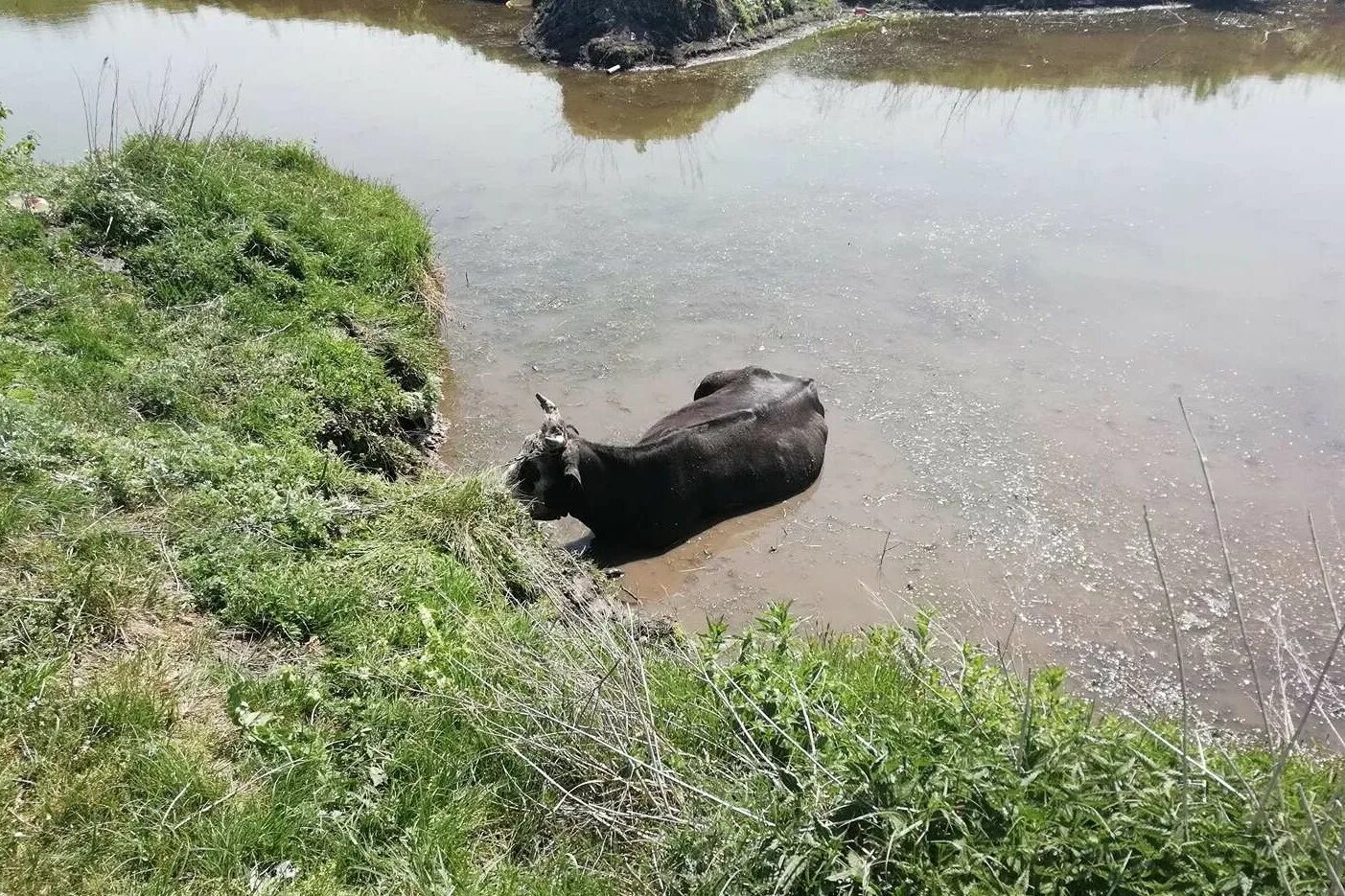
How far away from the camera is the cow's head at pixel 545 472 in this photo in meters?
7.09

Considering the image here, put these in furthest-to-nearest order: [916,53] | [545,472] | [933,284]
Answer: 1. [916,53]
2. [933,284]
3. [545,472]

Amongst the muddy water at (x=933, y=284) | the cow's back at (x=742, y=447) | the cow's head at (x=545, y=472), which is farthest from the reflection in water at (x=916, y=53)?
the cow's head at (x=545, y=472)

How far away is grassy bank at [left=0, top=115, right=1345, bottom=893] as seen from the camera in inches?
114

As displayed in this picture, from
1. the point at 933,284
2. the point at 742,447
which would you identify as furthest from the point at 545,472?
the point at 933,284

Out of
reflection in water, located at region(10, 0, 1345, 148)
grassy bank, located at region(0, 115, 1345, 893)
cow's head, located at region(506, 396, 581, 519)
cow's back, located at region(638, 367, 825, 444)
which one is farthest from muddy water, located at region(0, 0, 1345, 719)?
cow's head, located at region(506, 396, 581, 519)

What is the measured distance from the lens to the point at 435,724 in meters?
4.15

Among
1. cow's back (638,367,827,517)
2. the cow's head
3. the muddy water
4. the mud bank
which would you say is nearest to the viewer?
the muddy water

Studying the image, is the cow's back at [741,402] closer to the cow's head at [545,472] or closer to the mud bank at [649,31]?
the cow's head at [545,472]

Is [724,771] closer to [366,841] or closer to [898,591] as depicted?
[366,841]

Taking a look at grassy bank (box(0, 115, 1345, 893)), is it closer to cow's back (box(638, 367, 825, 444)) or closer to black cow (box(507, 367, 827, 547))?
black cow (box(507, 367, 827, 547))

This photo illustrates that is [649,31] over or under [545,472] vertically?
over

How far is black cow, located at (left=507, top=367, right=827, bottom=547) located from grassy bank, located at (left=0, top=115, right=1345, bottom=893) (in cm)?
73

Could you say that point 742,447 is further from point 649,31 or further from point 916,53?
point 916,53

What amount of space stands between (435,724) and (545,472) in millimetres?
3155
